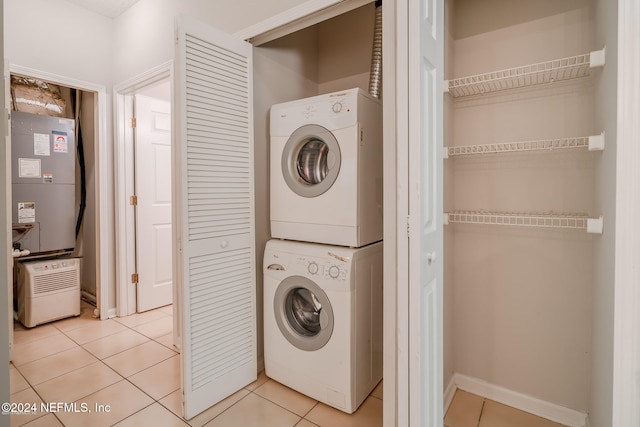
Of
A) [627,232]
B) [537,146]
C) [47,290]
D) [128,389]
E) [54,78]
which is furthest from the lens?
[47,290]

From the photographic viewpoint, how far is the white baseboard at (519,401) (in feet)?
5.61

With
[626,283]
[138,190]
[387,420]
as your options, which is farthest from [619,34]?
[138,190]

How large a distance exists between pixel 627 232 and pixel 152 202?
134 inches

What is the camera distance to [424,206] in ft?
3.82

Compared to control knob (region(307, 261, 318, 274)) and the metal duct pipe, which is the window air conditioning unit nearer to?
control knob (region(307, 261, 318, 274))

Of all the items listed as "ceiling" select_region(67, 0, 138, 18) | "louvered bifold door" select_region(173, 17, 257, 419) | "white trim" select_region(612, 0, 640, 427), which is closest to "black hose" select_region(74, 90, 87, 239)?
"ceiling" select_region(67, 0, 138, 18)

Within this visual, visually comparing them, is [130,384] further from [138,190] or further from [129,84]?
[129,84]

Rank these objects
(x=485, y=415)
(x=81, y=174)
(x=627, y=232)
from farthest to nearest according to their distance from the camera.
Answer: (x=81, y=174), (x=485, y=415), (x=627, y=232)

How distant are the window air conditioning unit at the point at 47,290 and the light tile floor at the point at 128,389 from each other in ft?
0.58

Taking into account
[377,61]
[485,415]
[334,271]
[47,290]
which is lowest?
[485,415]

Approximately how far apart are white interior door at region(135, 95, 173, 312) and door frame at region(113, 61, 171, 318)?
0.06 metres

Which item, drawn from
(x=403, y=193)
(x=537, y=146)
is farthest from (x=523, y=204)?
(x=403, y=193)

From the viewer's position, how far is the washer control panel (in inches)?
69.7

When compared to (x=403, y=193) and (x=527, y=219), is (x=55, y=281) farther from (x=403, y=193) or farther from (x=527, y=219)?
(x=527, y=219)
